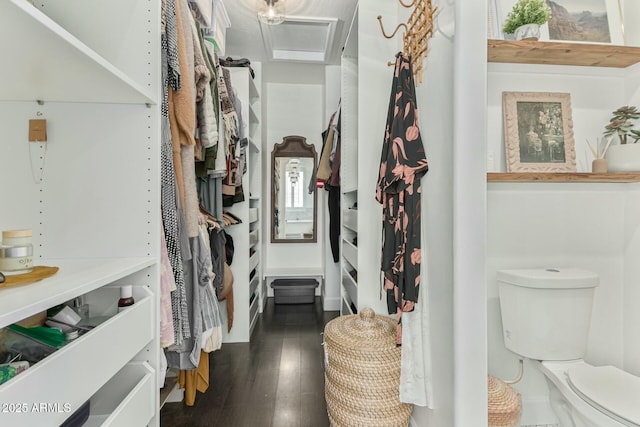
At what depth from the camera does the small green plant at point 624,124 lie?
1.54 meters

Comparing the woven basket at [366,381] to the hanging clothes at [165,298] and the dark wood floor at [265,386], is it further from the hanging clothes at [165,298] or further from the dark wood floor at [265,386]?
the hanging clothes at [165,298]

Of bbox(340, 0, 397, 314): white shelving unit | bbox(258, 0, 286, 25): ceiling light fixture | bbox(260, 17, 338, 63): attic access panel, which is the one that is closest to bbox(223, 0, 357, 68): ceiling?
bbox(260, 17, 338, 63): attic access panel

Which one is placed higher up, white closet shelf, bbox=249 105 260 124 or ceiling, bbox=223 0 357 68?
ceiling, bbox=223 0 357 68

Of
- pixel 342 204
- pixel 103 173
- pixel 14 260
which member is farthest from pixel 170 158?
pixel 342 204

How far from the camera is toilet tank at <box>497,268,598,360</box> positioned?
1438 millimetres

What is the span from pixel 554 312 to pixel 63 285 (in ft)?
6.00

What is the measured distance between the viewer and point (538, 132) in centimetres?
158

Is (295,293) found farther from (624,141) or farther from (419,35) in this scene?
(624,141)

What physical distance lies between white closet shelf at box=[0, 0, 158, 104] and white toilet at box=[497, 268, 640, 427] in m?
1.72

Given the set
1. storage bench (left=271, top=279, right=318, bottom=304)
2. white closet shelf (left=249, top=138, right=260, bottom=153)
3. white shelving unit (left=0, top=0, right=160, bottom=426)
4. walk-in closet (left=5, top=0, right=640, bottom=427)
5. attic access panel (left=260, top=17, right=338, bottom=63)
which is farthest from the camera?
storage bench (left=271, top=279, right=318, bottom=304)

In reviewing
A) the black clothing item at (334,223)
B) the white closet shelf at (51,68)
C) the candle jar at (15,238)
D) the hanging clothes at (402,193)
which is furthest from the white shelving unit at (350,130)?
the candle jar at (15,238)

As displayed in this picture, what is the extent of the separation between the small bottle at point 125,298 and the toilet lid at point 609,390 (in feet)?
5.56

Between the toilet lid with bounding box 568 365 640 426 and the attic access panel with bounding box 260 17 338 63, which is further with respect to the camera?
the attic access panel with bounding box 260 17 338 63

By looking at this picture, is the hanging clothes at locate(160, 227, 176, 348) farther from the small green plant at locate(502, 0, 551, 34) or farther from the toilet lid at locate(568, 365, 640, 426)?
the small green plant at locate(502, 0, 551, 34)
